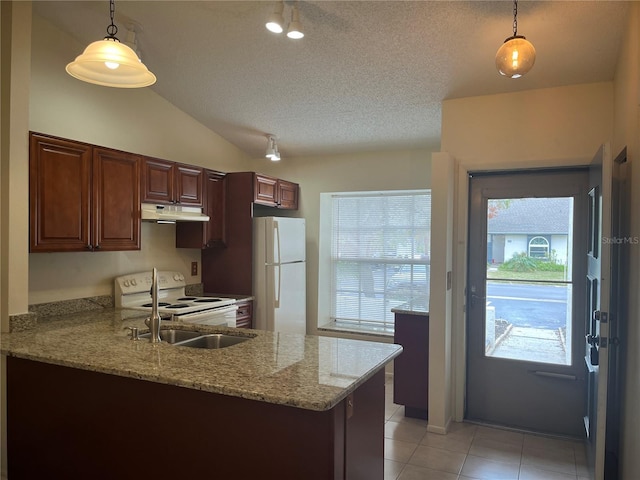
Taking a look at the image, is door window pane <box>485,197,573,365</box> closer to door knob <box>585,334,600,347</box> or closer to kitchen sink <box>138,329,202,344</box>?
door knob <box>585,334,600,347</box>

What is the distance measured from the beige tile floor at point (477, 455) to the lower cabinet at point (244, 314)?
1626mm

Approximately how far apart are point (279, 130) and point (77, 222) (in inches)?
85.3

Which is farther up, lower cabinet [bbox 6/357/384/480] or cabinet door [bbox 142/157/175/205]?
cabinet door [bbox 142/157/175/205]

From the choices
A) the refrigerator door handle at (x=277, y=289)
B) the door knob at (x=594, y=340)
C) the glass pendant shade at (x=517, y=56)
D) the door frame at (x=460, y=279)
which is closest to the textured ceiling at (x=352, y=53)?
the glass pendant shade at (x=517, y=56)

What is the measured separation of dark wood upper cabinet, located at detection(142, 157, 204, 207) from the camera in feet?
12.0

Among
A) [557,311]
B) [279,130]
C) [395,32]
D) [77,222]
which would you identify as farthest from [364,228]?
[77,222]

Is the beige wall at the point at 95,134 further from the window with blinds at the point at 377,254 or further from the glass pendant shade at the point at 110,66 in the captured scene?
the window with blinds at the point at 377,254

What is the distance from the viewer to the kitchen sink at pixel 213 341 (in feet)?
8.73

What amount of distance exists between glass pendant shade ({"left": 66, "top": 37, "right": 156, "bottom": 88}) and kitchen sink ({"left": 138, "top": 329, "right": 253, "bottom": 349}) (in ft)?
4.66

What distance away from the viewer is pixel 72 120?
3389 millimetres

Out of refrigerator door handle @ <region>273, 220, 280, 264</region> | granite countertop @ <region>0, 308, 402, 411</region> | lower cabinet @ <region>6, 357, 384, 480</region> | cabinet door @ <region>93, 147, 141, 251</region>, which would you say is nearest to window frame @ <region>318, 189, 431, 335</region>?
refrigerator door handle @ <region>273, 220, 280, 264</region>

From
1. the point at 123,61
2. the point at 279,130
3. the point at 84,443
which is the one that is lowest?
the point at 84,443

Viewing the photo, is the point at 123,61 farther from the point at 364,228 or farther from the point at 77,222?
the point at 364,228

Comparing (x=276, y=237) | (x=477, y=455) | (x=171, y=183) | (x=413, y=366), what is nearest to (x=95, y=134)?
(x=171, y=183)
